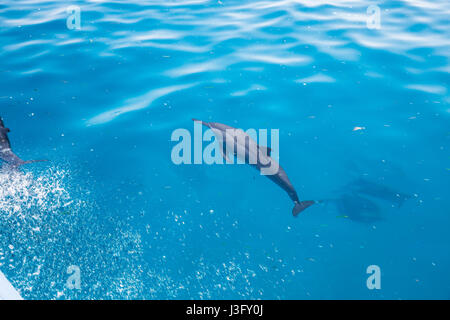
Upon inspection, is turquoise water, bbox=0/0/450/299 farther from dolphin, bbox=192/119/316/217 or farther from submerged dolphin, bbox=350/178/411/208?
dolphin, bbox=192/119/316/217

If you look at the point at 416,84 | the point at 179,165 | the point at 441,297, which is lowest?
the point at 441,297

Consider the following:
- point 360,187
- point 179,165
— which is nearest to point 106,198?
point 179,165

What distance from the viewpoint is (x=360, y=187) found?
5.86 meters

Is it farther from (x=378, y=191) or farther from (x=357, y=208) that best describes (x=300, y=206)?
(x=378, y=191)

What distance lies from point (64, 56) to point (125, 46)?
196 cm

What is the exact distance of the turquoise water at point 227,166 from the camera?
4633 millimetres

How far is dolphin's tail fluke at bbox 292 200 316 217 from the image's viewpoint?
17.6 feet

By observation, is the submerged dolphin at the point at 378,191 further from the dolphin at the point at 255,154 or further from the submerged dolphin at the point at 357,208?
the dolphin at the point at 255,154

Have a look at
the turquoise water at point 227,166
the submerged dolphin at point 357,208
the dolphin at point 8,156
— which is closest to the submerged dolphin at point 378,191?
the turquoise water at point 227,166

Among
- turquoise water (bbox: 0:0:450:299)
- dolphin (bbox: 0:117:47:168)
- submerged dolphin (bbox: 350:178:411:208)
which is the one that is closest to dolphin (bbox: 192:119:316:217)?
turquoise water (bbox: 0:0:450:299)

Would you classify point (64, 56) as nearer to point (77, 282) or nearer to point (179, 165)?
point (179, 165)

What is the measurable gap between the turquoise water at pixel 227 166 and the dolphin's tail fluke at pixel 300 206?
6.3 inches

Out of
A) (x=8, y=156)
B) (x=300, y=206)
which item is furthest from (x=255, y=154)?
(x=8, y=156)

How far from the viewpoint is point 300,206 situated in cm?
538
